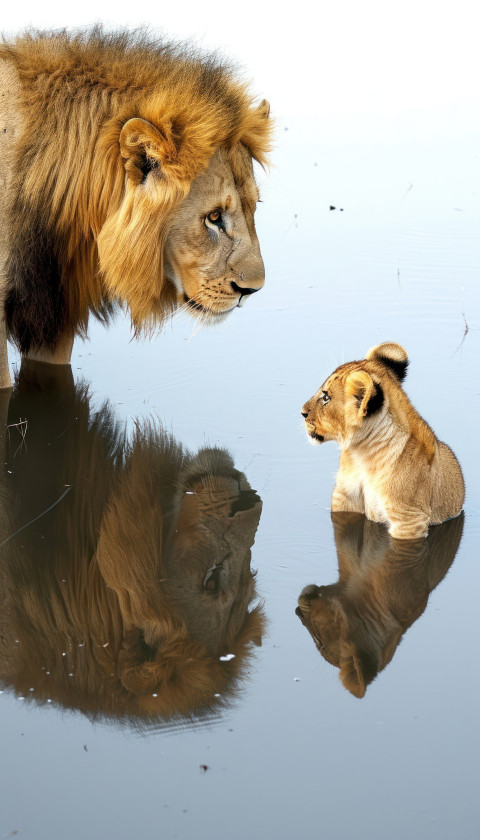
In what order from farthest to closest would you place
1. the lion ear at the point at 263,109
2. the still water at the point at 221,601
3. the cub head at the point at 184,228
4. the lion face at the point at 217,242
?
1. the lion ear at the point at 263,109
2. the lion face at the point at 217,242
3. the cub head at the point at 184,228
4. the still water at the point at 221,601

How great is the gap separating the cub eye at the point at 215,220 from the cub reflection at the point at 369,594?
1.30m

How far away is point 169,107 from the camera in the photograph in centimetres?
410

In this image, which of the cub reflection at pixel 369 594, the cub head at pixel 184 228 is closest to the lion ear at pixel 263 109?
the cub head at pixel 184 228

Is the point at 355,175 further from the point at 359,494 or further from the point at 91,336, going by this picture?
the point at 359,494

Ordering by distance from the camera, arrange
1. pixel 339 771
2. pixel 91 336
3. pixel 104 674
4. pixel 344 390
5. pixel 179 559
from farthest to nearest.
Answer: pixel 91 336 → pixel 344 390 → pixel 179 559 → pixel 104 674 → pixel 339 771

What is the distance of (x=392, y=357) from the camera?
3816 millimetres

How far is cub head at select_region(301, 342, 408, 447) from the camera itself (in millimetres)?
3604

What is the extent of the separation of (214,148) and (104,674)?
7.24 feet

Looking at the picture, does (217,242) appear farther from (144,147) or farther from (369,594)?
(369,594)

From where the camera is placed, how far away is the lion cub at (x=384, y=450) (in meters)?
3.62

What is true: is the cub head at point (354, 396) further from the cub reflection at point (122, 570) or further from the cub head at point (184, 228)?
the cub head at point (184, 228)

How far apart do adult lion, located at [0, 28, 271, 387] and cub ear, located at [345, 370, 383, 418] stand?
3.08 ft

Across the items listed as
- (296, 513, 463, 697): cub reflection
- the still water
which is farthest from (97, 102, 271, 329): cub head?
(296, 513, 463, 697): cub reflection

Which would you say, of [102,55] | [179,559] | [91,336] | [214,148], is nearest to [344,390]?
[179,559]
